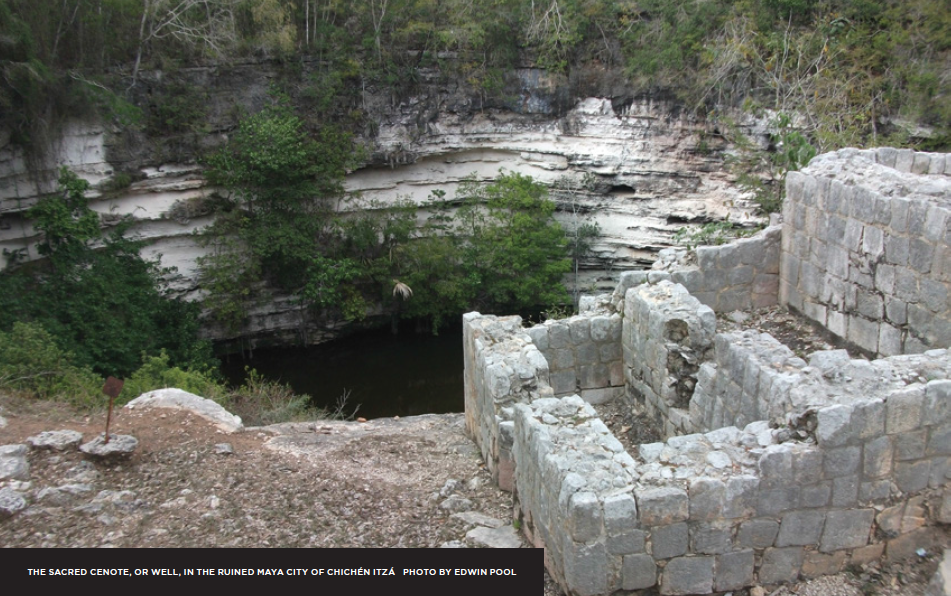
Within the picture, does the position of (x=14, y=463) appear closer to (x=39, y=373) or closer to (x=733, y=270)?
(x=39, y=373)

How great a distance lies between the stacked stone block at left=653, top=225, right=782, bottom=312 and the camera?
323 inches

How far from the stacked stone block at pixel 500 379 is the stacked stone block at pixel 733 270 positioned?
2.20 meters

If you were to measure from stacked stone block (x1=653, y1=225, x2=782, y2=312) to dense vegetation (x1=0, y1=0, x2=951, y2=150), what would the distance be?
5.56m

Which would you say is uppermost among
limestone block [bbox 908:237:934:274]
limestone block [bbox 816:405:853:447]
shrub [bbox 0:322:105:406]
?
limestone block [bbox 908:237:934:274]

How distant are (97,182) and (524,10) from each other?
37.7ft

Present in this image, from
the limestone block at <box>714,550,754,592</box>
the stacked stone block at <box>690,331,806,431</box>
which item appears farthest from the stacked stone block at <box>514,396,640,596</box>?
the stacked stone block at <box>690,331,806,431</box>

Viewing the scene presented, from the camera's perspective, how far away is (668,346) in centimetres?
684

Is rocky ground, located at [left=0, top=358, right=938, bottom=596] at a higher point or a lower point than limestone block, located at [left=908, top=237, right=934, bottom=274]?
lower

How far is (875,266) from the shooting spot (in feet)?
22.6

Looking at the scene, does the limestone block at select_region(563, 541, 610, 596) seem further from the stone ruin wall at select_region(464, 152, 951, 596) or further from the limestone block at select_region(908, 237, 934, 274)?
the limestone block at select_region(908, 237, 934, 274)

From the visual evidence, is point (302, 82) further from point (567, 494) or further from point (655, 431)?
point (567, 494)

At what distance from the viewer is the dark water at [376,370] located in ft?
58.3

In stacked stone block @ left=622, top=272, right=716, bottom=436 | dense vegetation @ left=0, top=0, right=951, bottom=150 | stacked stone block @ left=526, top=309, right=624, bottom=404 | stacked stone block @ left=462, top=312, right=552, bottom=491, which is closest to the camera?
stacked stone block @ left=462, top=312, right=552, bottom=491

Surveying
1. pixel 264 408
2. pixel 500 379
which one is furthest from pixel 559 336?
pixel 264 408
